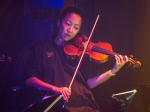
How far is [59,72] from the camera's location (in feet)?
7.48

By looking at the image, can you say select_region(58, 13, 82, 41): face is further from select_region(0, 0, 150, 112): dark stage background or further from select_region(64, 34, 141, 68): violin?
select_region(0, 0, 150, 112): dark stage background

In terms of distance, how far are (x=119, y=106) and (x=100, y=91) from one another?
0.83 meters

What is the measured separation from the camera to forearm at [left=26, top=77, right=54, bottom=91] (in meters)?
2.08

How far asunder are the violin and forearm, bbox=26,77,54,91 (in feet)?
1.34

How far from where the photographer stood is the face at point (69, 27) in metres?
2.43

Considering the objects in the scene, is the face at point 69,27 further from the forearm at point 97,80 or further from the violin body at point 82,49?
the forearm at point 97,80

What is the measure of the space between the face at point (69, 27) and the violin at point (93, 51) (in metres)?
0.10

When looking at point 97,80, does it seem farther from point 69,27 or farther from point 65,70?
point 69,27

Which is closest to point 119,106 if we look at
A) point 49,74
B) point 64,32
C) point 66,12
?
point 49,74

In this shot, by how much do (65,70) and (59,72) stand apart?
8 cm

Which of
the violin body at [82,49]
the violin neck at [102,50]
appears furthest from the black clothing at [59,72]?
the violin neck at [102,50]

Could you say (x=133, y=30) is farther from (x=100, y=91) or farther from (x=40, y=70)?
(x=40, y=70)

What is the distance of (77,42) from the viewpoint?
239 centimetres

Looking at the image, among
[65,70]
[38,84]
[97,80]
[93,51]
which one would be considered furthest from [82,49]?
[38,84]
